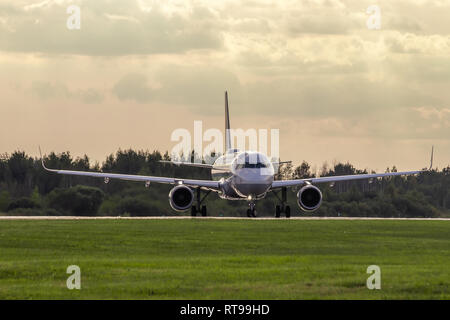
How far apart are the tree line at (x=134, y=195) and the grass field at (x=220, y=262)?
3196 cm

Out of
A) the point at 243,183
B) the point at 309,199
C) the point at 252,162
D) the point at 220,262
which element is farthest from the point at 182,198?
the point at 220,262

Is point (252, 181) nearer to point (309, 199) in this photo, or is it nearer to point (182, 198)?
point (182, 198)

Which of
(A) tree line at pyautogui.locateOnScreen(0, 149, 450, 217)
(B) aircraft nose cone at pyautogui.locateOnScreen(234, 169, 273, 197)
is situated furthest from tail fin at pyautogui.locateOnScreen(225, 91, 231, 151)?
(B) aircraft nose cone at pyautogui.locateOnScreen(234, 169, 273, 197)

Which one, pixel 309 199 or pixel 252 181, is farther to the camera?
pixel 309 199

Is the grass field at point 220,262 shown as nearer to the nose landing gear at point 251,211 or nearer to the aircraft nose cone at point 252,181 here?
the aircraft nose cone at point 252,181

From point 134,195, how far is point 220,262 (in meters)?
52.6

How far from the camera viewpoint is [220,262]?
30.3 metres

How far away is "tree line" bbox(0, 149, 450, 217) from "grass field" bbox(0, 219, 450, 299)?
32.0m

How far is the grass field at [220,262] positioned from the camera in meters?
23.6

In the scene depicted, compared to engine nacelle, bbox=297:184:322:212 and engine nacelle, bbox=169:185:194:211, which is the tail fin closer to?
engine nacelle, bbox=297:184:322:212

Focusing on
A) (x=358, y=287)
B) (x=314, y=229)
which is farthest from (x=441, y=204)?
(x=358, y=287)

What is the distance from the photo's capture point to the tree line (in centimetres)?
8250

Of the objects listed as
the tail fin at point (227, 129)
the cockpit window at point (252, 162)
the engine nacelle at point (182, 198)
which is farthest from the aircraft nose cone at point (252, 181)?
the tail fin at point (227, 129)

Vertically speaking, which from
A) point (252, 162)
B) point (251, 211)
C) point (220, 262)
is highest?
point (252, 162)
